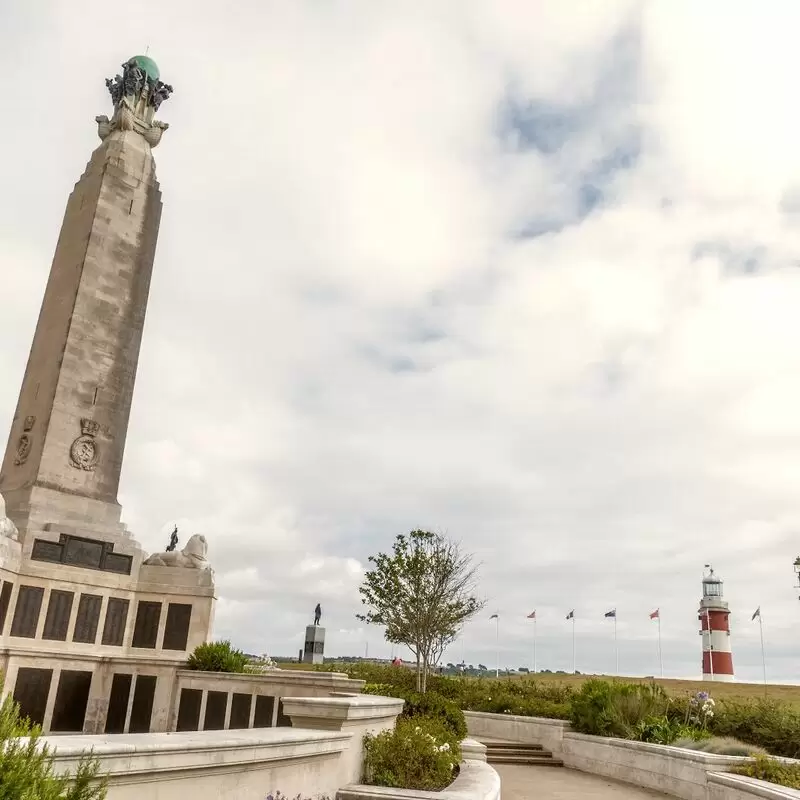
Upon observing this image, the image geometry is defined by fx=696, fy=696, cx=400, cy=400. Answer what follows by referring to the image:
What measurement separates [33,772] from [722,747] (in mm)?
16269

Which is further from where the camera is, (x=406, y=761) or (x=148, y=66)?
(x=148, y=66)

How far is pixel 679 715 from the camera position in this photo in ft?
69.2

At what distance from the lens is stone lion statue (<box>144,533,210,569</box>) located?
1050 inches

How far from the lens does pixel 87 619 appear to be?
80.2 ft

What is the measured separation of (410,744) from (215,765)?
17.0ft

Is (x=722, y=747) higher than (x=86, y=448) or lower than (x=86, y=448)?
lower

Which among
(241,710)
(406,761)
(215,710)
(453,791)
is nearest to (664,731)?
(453,791)

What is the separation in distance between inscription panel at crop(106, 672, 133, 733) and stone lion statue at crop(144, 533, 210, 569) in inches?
161

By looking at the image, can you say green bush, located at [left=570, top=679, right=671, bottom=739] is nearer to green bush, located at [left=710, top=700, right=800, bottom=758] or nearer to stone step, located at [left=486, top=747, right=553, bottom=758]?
stone step, located at [left=486, top=747, right=553, bottom=758]

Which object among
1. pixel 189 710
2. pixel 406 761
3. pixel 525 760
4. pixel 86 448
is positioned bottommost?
pixel 525 760

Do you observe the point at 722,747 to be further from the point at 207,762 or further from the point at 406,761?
the point at 207,762

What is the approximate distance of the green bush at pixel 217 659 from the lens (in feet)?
79.2

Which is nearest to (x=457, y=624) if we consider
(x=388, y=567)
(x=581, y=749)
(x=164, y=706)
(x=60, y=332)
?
(x=388, y=567)

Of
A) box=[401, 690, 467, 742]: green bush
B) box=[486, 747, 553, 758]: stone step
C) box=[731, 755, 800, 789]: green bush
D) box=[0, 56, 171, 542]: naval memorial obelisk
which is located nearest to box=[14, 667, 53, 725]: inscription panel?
box=[0, 56, 171, 542]: naval memorial obelisk
